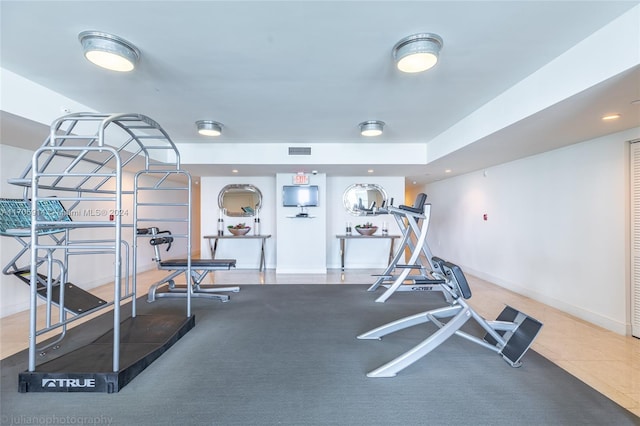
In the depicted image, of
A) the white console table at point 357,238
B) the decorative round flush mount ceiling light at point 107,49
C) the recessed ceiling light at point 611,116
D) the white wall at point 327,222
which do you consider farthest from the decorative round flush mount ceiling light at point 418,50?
the white wall at point 327,222

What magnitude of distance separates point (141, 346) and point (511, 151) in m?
5.36

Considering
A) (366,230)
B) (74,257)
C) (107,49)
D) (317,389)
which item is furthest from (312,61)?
(74,257)

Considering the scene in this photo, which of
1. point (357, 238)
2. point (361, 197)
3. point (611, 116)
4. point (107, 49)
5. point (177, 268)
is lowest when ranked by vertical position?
point (177, 268)

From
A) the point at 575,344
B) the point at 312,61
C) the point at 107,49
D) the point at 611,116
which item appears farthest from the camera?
the point at 575,344

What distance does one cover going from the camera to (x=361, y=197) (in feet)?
22.5

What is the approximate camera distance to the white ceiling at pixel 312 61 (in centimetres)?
179

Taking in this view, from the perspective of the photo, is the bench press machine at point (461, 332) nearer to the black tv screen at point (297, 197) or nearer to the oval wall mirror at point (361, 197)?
the black tv screen at point (297, 197)

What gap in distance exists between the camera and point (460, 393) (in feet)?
6.50

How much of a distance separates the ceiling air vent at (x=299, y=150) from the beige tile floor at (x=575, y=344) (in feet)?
12.1

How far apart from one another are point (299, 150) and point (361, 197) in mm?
2388

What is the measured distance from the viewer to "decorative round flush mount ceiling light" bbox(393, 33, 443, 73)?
202cm

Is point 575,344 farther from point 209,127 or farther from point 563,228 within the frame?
point 209,127

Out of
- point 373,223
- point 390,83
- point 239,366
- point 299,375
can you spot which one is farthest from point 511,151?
point 239,366

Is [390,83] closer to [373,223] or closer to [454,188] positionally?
[373,223]
